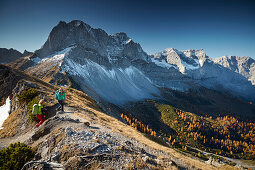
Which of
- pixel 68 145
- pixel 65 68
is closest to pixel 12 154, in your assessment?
pixel 68 145

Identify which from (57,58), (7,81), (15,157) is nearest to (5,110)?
(7,81)

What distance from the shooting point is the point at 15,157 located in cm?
877

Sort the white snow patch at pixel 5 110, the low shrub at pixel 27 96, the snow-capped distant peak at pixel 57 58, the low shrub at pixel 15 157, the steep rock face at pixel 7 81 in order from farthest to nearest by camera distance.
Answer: the snow-capped distant peak at pixel 57 58 < the steep rock face at pixel 7 81 < the white snow patch at pixel 5 110 < the low shrub at pixel 27 96 < the low shrub at pixel 15 157

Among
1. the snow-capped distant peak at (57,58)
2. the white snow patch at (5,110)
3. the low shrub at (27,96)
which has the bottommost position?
the white snow patch at (5,110)

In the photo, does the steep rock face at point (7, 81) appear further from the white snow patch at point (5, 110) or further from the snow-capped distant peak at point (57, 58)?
the snow-capped distant peak at point (57, 58)

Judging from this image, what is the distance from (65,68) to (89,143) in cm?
15059

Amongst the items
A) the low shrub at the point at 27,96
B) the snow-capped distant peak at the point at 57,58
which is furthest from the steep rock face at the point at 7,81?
the snow-capped distant peak at the point at 57,58

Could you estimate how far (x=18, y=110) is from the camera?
20.9 meters

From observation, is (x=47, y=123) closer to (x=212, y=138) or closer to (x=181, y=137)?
(x=181, y=137)

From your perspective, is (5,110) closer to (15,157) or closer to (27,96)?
(27,96)

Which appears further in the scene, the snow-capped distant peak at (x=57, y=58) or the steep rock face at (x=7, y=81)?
the snow-capped distant peak at (x=57, y=58)

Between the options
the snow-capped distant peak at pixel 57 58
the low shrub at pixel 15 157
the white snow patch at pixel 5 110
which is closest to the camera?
the low shrub at pixel 15 157

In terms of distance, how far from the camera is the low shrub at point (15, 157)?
27.6 ft

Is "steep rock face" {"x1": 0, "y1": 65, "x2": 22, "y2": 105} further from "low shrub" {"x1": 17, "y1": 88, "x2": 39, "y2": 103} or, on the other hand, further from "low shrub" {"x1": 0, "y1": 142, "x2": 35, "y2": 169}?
"low shrub" {"x1": 0, "y1": 142, "x2": 35, "y2": 169}
